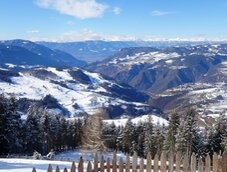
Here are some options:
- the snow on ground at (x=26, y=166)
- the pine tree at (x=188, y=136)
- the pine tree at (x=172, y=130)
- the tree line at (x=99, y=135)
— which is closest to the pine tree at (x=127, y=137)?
the tree line at (x=99, y=135)

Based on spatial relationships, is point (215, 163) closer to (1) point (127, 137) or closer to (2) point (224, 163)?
(2) point (224, 163)

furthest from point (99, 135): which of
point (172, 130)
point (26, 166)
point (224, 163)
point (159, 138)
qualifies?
point (224, 163)

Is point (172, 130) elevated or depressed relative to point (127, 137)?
elevated

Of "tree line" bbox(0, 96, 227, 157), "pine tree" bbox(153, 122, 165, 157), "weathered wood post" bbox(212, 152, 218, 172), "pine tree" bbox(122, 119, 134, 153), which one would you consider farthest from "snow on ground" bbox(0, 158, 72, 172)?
"pine tree" bbox(122, 119, 134, 153)

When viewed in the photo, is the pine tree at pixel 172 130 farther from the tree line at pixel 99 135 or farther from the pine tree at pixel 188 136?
the pine tree at pixel 188 136

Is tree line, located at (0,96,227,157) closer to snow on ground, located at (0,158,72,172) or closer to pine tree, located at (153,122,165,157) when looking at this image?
pine tree, located at (153,122,165,157)

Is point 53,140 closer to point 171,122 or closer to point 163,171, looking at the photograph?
point 171,122

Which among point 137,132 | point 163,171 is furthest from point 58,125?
point 163,171

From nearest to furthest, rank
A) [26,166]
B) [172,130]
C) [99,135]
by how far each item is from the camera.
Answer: [26,166], [99,135], [172,130]

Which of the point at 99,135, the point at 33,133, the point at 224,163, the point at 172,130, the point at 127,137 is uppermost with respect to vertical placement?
the point at 224,163
